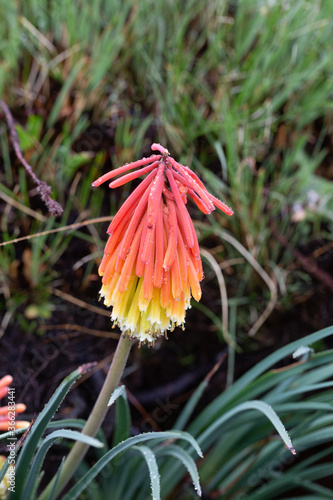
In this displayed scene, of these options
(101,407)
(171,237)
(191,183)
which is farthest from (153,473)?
(191,183)

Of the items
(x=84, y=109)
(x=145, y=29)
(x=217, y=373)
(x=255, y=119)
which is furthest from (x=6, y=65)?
(x=217, y=373)

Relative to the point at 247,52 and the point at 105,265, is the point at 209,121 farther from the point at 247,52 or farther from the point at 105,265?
the point at 105,265

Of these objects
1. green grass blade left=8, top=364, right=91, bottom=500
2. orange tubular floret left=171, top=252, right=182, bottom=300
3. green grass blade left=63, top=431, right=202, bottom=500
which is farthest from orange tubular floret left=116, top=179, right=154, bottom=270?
green grass blade left=63, top=431, right=202, bottom=500

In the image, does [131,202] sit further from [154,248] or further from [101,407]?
[101,407]

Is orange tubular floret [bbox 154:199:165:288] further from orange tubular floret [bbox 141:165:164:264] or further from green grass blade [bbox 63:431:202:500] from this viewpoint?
green grass blade [bbox 63:431:202:500]

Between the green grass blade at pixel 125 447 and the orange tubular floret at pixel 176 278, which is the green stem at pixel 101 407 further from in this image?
the orange tubular floret at pixel 176 278

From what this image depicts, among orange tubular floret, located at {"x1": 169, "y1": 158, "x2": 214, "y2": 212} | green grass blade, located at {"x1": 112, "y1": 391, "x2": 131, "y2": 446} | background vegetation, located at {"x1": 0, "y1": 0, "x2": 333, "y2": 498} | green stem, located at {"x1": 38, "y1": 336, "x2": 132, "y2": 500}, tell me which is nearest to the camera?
orange tubular floret, located at {"x1": 169, "y1": 158, "x2": 214, "y2": 212}
